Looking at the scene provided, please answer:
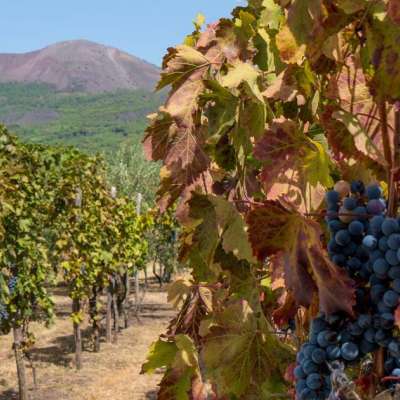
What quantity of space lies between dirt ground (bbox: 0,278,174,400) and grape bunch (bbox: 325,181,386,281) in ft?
32.0

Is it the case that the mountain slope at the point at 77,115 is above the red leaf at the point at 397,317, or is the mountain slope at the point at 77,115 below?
above

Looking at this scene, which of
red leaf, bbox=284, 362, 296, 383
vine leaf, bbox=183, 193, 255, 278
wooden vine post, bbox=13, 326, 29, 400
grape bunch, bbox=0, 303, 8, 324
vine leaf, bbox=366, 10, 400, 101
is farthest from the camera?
grape bunch, bbox=0, 303, 8, 324

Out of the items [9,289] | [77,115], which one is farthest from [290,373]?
[77,115]

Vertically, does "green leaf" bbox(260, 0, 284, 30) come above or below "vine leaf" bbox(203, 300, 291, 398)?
above

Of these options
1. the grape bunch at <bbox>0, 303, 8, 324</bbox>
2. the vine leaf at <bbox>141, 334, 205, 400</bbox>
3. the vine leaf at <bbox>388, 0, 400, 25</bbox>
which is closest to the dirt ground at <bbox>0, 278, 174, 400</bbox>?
the grape bunch at <bbox>0, 303, 8, 324</bbox>

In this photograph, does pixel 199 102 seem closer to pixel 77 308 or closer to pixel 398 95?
pixel 398 95

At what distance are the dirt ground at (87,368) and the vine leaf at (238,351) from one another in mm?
9217

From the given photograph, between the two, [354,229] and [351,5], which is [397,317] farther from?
[351,5]

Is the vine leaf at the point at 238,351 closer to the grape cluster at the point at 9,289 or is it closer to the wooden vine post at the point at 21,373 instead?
the wooden vine post at the point at 21,373

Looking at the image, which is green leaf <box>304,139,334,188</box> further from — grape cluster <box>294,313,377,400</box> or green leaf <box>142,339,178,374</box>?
green leaf <box>142,339,178,374</box>

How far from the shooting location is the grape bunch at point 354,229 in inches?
47.4

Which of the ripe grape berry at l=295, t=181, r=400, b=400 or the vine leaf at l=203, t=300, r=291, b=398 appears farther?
the vine leaf at l=203, t=300, r=291, b=398

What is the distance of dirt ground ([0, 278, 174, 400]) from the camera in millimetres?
10734

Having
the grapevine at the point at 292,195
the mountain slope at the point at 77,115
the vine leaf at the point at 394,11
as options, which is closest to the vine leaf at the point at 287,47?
A: the grapevine at the point at 292,195
